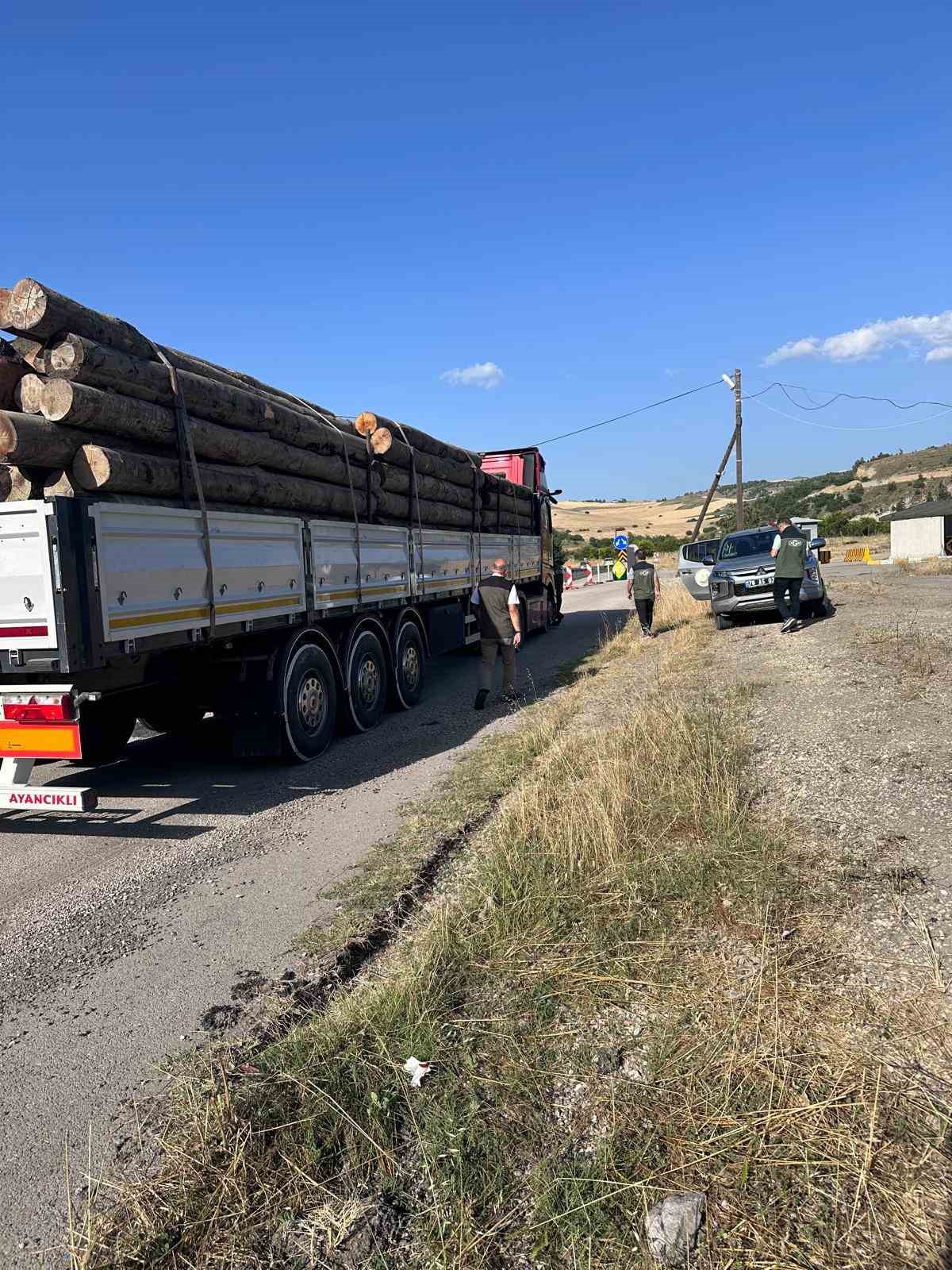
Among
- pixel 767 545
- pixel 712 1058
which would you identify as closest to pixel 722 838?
pixel 712 1058

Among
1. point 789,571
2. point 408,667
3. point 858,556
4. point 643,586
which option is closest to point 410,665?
point 408,667

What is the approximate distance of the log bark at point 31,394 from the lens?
17.7 ft

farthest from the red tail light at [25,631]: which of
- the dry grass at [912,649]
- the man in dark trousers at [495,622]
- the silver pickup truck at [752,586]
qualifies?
the silver pickup truck at [752,586]

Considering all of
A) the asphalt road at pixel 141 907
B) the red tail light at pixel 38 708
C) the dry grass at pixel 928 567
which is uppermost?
the dry grass at pixel 928 567

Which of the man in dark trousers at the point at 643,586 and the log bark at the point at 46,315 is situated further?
the man in dark trousers at the point at 643,586

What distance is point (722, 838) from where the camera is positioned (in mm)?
4441

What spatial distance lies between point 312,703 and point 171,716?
1.36m

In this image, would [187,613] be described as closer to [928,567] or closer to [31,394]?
[31,394]

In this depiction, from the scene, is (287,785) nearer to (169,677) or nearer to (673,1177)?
(169,677)

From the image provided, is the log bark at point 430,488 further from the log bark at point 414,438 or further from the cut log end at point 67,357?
the cut log end at point 67,357

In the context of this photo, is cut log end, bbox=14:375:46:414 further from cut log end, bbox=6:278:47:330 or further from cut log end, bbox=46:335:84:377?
cut log end, bbox=6:278:47:330

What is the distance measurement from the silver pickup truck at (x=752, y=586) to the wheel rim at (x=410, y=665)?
6314mm

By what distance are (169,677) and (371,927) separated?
3314 mm

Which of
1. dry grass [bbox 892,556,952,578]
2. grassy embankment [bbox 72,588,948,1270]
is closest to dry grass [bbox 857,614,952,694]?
grassy embankment [bbox 72,588,948,1270]
